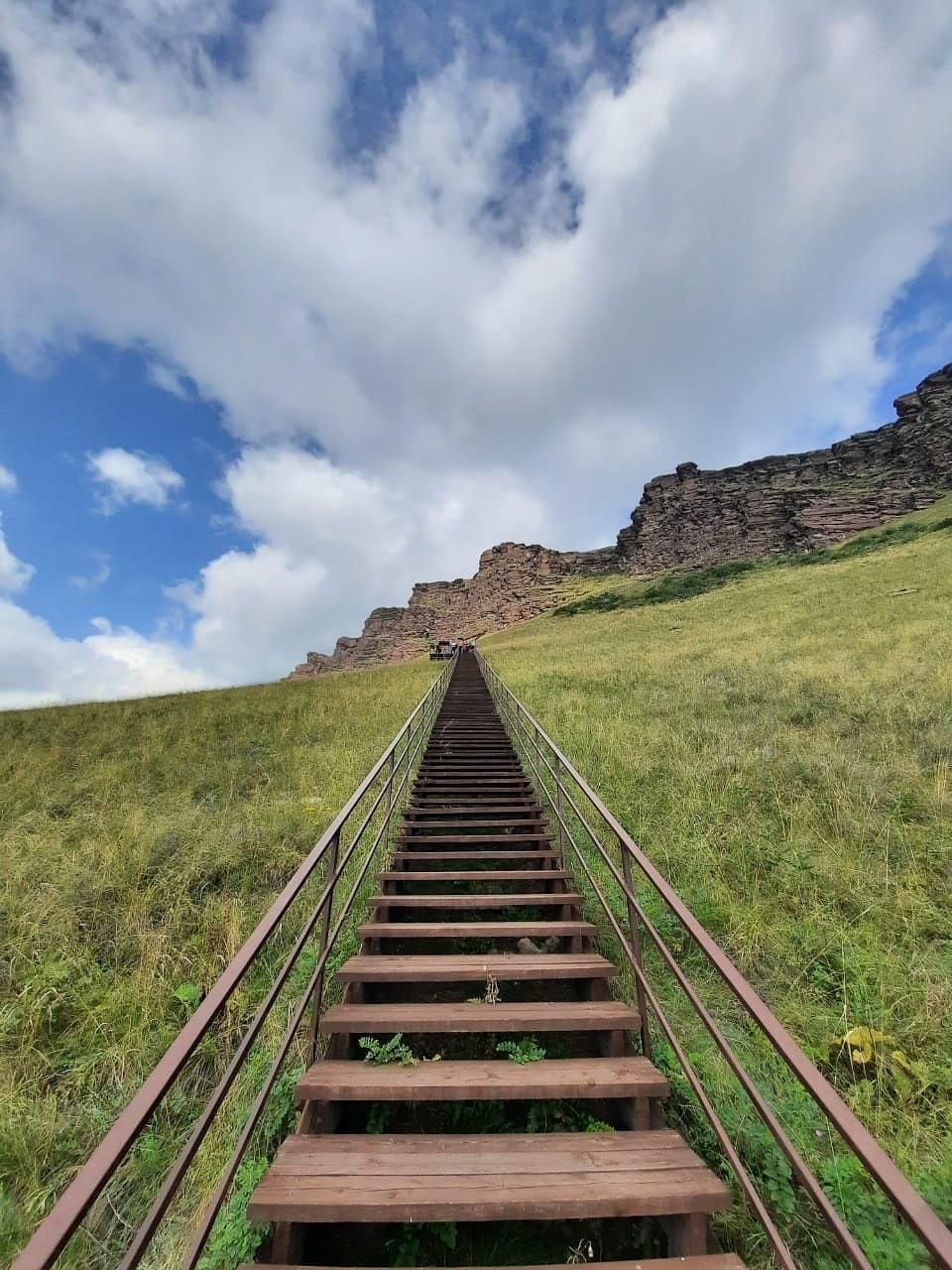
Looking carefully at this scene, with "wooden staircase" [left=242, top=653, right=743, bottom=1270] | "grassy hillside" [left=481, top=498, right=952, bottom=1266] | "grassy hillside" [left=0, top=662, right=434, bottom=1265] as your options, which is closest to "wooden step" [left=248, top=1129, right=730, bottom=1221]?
"wooden staircase" [left=242, top=653, right=743, bottom=1270]

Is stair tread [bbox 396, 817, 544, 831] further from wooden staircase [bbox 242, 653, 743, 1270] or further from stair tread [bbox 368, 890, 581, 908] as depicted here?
stair tread [bbox 368, 890, 581, 908]

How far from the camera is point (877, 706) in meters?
8.38

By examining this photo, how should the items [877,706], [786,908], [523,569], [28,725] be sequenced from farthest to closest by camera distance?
1. [523,569]
2. [28,725]
3. [877,706]
4. [786,908]

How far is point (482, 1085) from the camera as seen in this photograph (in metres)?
2.62

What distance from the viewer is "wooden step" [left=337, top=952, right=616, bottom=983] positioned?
135 inches

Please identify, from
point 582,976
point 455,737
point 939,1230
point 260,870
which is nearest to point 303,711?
point 455,737

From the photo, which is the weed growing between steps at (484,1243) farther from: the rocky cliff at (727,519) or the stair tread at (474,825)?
the rocky cliff at (727,519)

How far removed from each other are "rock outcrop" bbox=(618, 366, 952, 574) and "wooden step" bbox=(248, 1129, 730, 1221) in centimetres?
5682

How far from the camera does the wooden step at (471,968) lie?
3.42m

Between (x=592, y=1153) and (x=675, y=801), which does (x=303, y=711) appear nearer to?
(x=675, y=801)

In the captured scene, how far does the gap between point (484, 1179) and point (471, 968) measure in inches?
50.5

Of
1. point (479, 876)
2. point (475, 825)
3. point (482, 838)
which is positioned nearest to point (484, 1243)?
point (479, 876)

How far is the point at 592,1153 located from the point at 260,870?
13.7 feet

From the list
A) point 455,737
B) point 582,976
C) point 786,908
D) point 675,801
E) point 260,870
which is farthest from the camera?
point 455,737
